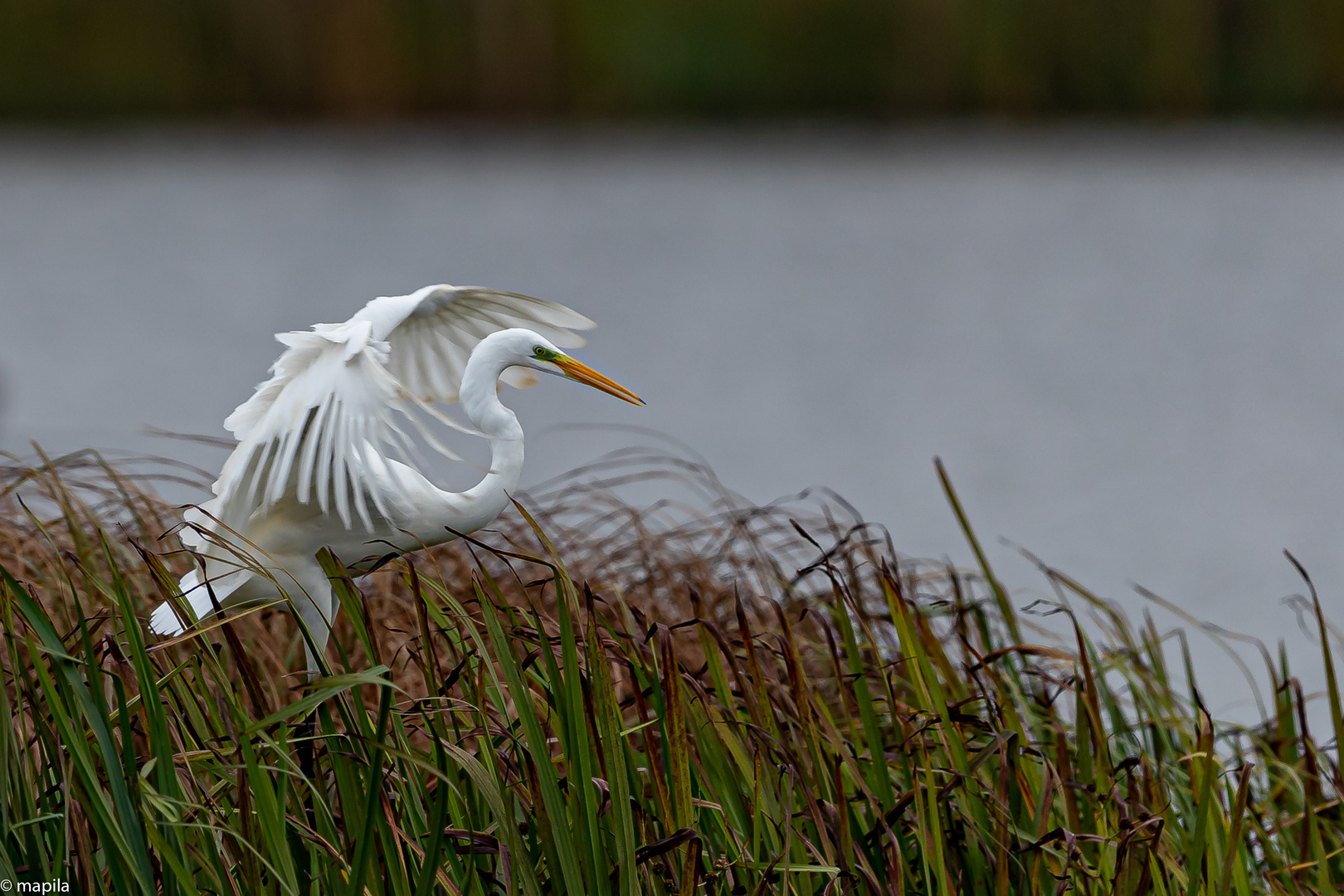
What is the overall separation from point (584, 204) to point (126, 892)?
9.10 meters

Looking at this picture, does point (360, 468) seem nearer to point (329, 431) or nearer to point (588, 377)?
point (329, 431)

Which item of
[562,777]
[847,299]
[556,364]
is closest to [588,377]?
[556,364]

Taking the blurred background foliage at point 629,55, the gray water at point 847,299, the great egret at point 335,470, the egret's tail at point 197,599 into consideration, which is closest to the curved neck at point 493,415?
the great egret at point 335,470

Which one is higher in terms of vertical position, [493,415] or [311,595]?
[493,415]

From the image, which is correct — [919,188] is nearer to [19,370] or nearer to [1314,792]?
[19,370]

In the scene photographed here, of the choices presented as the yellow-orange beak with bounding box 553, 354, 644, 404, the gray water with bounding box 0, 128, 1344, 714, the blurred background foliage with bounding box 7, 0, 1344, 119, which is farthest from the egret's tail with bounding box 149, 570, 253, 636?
the blurred background foliage with bounding box 7, 0, 1344, 119

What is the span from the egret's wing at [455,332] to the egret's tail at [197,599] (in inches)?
11.8

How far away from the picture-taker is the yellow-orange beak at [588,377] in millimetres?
1543

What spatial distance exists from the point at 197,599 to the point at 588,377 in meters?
0.48

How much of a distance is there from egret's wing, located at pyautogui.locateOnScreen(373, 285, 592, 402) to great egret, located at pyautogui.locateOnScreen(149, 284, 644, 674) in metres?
0.04

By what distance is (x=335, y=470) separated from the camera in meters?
1.39

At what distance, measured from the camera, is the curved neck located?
1.48 meters

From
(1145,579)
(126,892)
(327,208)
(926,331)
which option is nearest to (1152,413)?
(926,331)

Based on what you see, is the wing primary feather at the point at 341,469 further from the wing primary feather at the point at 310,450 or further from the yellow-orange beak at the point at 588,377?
the yellow-orange beak at the point at 588,377
